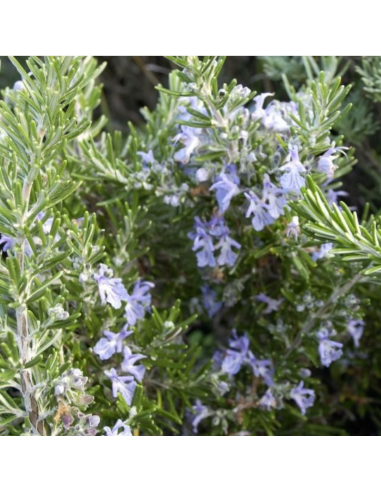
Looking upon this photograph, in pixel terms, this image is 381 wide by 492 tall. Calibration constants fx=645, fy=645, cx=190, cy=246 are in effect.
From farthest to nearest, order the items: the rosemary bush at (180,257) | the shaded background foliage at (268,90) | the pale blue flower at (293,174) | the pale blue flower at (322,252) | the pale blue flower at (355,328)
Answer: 1. the shaded background foliage at (268,90)
2. the pale blue flower at (355,328)
3. the pale blue flower at (322,252)
4. the pale blue flower at (293,174)
5. the rosemary bush at (180,257)

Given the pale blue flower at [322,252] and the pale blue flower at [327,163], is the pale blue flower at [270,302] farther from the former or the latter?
the pale blue flower at [327,163]

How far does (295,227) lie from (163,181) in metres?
0.27

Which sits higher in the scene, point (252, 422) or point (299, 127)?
point (299, 127)

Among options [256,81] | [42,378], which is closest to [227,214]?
[42,378]

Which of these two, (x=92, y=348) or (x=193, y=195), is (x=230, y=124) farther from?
(x=92, y=348)

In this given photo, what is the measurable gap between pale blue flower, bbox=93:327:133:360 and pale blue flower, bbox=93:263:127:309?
60 millimetres

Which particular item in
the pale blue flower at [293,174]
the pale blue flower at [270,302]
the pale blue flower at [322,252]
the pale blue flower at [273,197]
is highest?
the pale blue flower at [293,174]

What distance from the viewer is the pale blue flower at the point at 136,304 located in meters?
1.10

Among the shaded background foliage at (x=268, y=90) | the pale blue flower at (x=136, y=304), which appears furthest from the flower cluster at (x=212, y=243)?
the shaded background foliage at (x=268, y=90)

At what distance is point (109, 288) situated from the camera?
40.3 inches

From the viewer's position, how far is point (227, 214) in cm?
118

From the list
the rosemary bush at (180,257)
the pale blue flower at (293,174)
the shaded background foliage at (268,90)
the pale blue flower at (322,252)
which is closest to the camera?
the rosemary bush at (180,257)

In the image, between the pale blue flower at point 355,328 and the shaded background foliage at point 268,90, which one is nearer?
the pale blue flower at point 355,328

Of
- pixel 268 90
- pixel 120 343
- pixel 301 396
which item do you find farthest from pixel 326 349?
pixel 268 90
